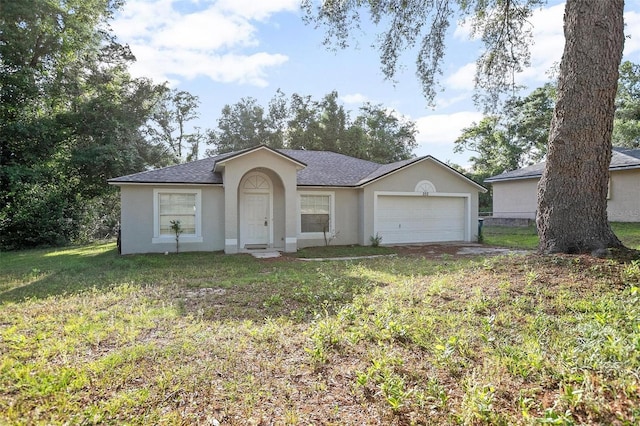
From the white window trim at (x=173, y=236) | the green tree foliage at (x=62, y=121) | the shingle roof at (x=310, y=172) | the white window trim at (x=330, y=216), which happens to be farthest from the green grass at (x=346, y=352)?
the green tree foliage at (x=62, y=121)

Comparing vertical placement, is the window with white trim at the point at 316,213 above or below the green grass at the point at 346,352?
above

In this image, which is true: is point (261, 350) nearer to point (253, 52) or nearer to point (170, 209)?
point (170, 209)

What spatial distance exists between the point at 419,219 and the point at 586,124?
9395mm

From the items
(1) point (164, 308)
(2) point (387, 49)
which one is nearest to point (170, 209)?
(1) point (164, 308)

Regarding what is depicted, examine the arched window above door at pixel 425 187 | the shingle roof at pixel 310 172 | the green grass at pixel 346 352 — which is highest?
the shingle roof at pixel 310 172

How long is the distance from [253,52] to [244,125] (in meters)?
17.4

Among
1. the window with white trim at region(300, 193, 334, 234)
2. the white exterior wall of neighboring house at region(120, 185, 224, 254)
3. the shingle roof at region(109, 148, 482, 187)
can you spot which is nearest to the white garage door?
A: the shingle roof at region(109, 148, 482, 187)

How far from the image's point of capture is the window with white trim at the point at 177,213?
12234 mm

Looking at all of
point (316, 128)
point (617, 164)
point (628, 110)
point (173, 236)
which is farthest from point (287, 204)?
point (628, 110)

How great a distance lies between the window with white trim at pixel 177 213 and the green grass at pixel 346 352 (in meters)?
5.77

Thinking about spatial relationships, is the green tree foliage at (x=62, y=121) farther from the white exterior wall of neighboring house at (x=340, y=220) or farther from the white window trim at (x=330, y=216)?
the white exterior wall of neighboring house at (x=340, y=220)

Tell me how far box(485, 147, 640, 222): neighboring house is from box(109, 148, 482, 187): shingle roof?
23.9 ft

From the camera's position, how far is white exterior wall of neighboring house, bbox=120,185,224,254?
11.9m

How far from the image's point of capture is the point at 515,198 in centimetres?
2289
